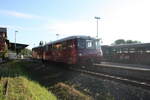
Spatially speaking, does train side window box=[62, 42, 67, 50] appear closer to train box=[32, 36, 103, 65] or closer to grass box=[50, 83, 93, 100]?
train box=[32, 36, 103, 65]

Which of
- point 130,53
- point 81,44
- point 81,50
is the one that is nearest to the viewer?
point 81,50

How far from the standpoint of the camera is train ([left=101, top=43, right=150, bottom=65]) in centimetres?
2554

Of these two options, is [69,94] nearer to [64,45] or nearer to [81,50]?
[81,50]

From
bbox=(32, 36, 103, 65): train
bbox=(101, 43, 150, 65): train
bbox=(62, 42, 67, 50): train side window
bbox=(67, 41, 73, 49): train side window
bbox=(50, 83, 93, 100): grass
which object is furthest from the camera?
bbox=(101, 43, 150, 65): train

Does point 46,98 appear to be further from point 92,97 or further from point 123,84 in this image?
point 123,84

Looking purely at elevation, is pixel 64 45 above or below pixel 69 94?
above

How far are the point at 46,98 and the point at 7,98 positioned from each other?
1633 mm

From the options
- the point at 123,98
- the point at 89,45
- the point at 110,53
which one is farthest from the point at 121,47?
the point at 123,98

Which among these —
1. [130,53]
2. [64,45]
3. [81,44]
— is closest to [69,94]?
[81,44]

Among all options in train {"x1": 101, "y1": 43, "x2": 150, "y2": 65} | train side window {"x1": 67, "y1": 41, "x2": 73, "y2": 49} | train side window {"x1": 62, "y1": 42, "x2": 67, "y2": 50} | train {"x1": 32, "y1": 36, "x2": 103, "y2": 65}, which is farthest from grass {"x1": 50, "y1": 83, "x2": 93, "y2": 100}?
train {"x1": 101, "y1": 43, "x2": 150, "y2": 65}

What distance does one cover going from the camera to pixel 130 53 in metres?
28.3

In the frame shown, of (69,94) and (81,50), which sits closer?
(69,94)

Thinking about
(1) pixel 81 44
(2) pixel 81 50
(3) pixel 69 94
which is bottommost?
(3) pixel 69 94

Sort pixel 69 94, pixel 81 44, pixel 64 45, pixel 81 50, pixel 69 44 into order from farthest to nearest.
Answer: pixel 64 45 < pixel 69 44 < pixel 81 44 < pixel 81 50 < pixel 69 94
